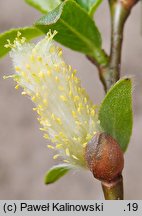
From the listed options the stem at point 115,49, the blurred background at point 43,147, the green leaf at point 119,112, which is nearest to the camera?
the green leaf at point 119,112

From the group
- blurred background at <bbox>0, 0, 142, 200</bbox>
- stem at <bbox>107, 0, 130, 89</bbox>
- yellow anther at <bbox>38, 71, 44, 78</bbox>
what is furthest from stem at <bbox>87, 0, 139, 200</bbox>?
blurred background at <bbox>0, 0, 142, 200</bbox>

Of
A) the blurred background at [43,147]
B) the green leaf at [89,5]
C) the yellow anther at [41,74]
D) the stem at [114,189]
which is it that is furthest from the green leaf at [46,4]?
the blurred background at [43,147]

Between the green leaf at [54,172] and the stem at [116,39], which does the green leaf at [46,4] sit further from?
the green leaf at [54,172]

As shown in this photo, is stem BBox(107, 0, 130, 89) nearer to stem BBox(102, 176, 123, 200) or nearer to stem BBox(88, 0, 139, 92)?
stem BBox(88, 0, 139, 92)

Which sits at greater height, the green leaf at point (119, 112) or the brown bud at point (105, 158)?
the green leaf at point (119, 112)

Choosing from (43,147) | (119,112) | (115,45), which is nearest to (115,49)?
(115,45)

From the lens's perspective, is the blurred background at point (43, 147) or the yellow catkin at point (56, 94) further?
the blurred background at point (43, 147)
